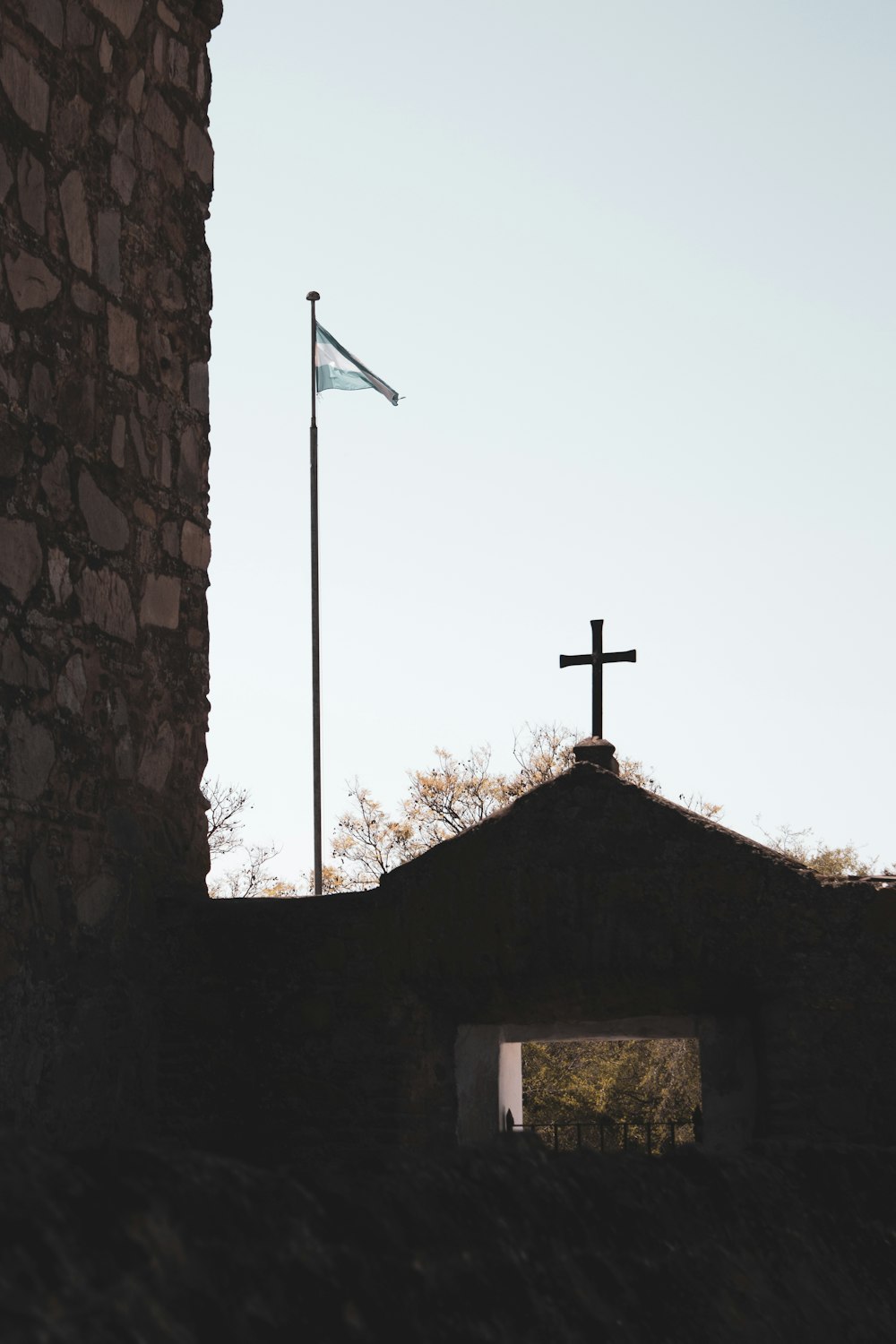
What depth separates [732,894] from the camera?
4.00 meters

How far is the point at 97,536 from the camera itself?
4.27 meters

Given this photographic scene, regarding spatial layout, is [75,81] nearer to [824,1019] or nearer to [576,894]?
[576,894]

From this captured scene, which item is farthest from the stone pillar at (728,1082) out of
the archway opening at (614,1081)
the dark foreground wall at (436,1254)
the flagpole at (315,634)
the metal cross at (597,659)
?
the archway opening at (614,1081)

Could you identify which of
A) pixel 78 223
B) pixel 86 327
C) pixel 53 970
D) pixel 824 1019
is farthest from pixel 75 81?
pixel 824 1019

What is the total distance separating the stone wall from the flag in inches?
514

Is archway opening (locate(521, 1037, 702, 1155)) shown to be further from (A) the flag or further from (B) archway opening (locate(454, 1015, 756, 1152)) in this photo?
(B) archway opening (locate(454, 1015, 756, 1152))

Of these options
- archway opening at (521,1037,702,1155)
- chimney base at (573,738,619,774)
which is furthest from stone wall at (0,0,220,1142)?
archway opening at (521,1037,702,1155)

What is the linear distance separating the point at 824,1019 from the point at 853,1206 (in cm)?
222

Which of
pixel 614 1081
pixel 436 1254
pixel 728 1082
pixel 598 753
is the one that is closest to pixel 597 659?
pixel 598 753

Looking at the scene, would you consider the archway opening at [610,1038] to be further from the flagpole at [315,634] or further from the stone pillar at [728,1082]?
the flagpole at [315,634]

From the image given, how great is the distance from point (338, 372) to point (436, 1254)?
17589mm

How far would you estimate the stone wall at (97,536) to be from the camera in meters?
3.89

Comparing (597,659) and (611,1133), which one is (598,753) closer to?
(597,659)

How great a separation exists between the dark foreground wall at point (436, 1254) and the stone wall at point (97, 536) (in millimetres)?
2650
